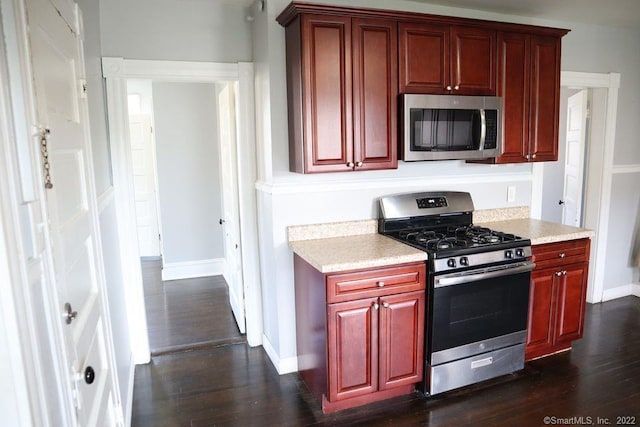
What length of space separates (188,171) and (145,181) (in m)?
1.17

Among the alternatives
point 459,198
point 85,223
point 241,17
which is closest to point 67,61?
point 85,223

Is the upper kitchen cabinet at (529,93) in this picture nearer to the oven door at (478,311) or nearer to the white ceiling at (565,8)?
the white ceiling at (565,8)

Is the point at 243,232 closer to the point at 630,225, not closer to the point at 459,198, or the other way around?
the point at 459,198

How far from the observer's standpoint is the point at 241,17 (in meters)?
3.04

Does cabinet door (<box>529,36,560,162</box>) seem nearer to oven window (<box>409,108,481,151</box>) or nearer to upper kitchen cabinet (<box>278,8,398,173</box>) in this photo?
oven window (<box>409,108,481,151</box>)

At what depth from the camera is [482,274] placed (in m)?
2.59

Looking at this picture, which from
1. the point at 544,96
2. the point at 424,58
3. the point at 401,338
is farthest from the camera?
the point at 544,96

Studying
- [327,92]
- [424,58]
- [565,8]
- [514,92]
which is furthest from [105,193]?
[565,8]

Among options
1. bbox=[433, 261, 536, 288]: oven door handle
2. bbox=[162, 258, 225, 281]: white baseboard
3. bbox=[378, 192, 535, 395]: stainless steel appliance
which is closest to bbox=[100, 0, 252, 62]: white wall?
bbox=[378, 192, 535, 395]: stainless steel appliance

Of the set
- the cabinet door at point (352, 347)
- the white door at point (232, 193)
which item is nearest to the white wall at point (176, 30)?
the white door at point (232, 193)

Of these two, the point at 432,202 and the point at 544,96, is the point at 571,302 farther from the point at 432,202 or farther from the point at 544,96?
the point at 544,96

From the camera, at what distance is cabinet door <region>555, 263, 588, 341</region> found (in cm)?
297

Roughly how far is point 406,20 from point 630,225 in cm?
312

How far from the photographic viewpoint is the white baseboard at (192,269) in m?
5.12
